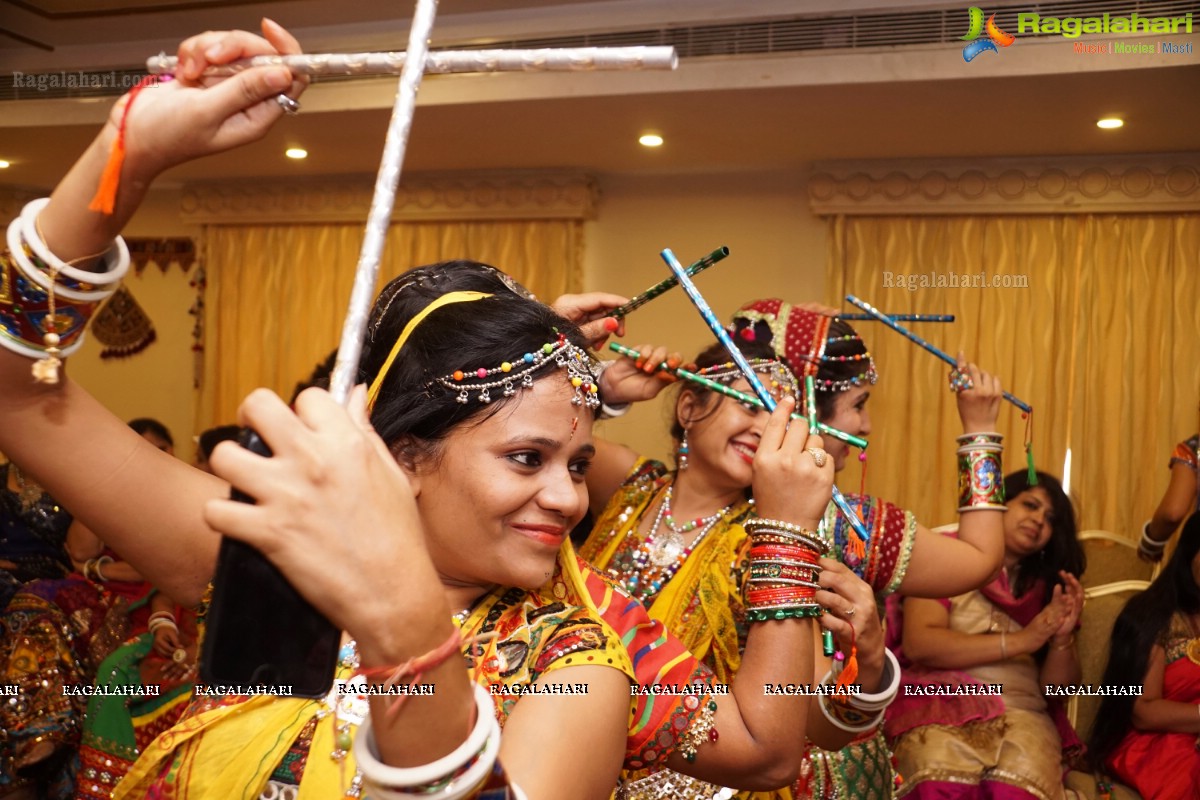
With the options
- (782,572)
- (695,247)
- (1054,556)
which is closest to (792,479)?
(782,572)

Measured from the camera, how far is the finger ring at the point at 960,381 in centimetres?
250

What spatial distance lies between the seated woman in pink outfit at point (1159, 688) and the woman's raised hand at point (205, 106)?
309 cm

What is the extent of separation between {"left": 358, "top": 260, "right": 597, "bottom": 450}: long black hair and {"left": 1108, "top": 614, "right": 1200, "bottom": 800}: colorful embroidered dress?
2559 millimetres

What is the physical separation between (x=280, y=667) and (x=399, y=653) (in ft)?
0.26

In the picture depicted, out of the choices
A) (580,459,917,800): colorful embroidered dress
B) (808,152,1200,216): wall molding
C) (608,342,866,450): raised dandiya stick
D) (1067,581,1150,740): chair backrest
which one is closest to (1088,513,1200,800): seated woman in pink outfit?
(1067,581,1150,740): chair backrest

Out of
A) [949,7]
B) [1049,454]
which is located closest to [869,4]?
[949,7]

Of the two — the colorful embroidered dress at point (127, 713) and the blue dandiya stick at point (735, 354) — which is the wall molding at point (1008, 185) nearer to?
the colorful embroidered dress at point (127, 713)

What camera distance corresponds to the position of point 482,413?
4.07 feet

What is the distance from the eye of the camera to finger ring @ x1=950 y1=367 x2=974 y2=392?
2.50 meters

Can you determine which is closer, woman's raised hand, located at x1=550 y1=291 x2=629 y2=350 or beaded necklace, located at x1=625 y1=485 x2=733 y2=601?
woman's raised hand, located at x1=550 y1=291 x2=629 y2=350

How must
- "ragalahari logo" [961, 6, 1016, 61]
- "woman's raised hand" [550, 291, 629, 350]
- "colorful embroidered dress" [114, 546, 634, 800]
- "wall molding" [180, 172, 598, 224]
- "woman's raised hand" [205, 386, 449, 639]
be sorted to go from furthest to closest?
1. "wall molding" [180, 172, 598, 224]
2. "ragalahari logo" [961, 6, 1016, 61]
3. "woman's raised hand" [550, 291, 629, 350]
4. "colorful embroidered dress" [114, 546, 634, 800]
5. "woman's raised hand" [205, 386, 449, 639]

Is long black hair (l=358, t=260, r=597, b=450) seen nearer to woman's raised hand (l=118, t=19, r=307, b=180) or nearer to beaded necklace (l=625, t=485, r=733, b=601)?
woman's raised hand (l=118, t=19, r=307, b=180)

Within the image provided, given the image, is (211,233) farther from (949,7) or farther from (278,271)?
(949,7)

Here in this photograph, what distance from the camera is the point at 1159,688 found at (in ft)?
10.5
